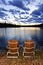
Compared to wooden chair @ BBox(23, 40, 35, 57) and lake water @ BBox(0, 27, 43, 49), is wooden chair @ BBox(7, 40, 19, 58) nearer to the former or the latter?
wooden chair @ BBox(23, 40, 35, 57)

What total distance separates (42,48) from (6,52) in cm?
62

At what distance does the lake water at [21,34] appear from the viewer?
2.75 meters

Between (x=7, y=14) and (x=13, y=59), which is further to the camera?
(x=7, y=14)

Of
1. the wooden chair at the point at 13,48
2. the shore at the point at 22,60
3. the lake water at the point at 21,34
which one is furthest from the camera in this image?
the lake water at the point at 21,34

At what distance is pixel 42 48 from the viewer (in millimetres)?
2844

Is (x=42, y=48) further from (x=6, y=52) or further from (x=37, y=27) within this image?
(x=6, y=52)

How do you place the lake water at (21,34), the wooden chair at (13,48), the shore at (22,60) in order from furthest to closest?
1. the lake water at (21,34)
2. the wooden chair at (13,48)
3. the shore at (22,60)

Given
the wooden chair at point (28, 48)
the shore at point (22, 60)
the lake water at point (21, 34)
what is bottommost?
the shore at point (22, 60)

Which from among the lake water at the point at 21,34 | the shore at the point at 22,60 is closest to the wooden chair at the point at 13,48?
the shore at the point at 22,60

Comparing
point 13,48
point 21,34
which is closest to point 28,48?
point 13,48

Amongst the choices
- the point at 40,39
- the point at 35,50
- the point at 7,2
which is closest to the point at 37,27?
the point at 40,39

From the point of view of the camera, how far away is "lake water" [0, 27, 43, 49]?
2746 millimetres

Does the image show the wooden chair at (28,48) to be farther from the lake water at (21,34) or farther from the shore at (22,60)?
the lake water at (21,34)

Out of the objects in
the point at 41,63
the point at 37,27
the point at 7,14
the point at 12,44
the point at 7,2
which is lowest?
the point at 41,63
